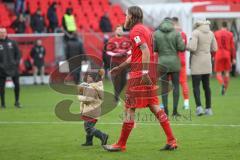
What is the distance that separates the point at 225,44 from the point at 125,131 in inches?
501

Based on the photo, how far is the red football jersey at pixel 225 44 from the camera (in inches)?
897

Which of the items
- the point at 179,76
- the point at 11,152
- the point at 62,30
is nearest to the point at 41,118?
the point at 179,76

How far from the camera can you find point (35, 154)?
11.3 metres

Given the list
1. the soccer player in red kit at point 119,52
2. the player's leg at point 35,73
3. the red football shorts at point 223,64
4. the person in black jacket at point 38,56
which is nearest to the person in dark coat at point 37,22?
the person in black jacket at point 38,56

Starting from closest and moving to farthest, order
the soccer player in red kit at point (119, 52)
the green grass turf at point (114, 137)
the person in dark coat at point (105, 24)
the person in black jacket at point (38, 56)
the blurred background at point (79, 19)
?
the green grass turf at point (114, 137), the soccer player in red kit at point (119, 52), the person in black jacket at point (38, 56), the blurred background at point (79, 19), the person in dark coat at point (105, 24)

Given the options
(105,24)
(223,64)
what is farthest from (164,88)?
(105,24)

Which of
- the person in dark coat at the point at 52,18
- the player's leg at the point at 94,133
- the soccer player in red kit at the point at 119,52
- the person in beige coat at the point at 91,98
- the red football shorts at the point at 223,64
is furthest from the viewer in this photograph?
the person in dark coat at the point at 52,18

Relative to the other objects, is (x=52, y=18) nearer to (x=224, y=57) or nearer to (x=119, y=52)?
(x=224, y=57)

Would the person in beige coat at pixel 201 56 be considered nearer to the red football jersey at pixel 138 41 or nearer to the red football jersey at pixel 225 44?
the red football jersey at pixel 138 41

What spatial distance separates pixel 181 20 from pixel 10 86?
25.5 feet

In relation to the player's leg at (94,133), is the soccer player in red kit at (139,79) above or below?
above

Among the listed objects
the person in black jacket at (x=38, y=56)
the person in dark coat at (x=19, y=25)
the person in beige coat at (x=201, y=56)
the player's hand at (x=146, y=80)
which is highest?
the player's hand at (x=146, y=80)

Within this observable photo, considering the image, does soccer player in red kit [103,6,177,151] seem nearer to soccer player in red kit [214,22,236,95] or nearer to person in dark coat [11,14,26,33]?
soccer player in red kit [214,22,236,95]

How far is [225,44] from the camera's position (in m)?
23.5
